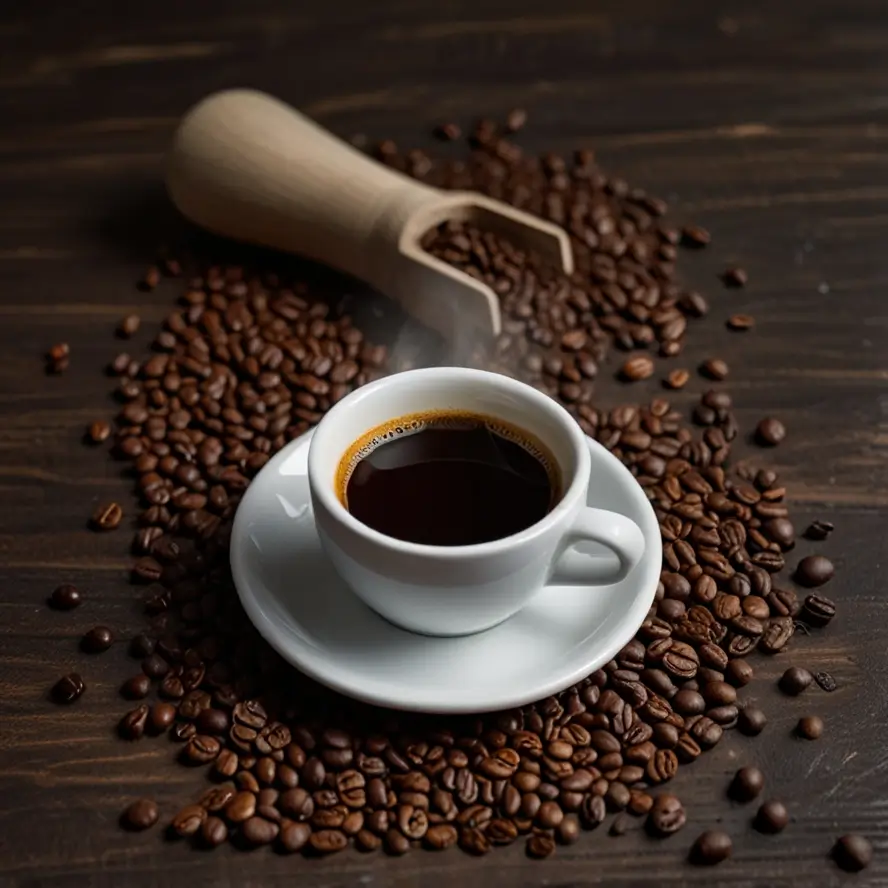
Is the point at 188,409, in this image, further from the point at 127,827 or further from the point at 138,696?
the point at 127,827

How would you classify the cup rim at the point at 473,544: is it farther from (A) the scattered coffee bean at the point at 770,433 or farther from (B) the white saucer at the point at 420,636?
(A) the scattered coffee bean at the point at 770,433

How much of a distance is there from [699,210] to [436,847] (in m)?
1.10

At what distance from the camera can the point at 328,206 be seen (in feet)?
5.70

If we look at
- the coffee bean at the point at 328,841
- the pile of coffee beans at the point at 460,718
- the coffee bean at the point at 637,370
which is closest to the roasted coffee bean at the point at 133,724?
the pile of coffee beans at the point at 460,718

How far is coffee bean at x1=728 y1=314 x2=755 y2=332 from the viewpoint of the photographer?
68.6 inches

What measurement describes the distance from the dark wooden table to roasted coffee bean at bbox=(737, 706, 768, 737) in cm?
2

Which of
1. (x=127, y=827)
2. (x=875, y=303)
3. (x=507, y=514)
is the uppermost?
(x=507, y=514)

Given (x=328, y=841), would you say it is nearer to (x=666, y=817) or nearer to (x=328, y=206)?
(x=666, y=817)

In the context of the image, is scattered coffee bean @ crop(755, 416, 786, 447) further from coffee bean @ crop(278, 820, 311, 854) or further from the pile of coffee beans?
coffee bean @ crop(278, 820, 311, 854)

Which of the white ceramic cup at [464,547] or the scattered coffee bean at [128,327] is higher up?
the white ceramic cup at [464,547]

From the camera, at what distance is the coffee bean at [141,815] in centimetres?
121

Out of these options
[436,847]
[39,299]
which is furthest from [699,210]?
[436,847]

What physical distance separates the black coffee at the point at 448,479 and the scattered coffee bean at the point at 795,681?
32cm

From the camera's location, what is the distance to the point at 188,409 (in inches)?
63.2
